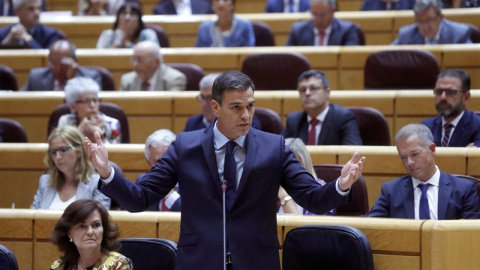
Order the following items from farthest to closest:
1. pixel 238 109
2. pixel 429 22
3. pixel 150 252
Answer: pixel 429 22, pixel 150 252, pixel 238 109

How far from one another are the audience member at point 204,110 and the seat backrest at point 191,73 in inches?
25.3

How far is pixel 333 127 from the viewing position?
382cm

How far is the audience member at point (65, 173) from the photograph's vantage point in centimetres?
329

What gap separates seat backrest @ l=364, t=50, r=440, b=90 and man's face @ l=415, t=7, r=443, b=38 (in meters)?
0.34

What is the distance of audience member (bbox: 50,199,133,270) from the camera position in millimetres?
2570

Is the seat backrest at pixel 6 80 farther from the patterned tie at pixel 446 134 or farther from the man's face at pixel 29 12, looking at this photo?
the patterned tie at pixel 446 134

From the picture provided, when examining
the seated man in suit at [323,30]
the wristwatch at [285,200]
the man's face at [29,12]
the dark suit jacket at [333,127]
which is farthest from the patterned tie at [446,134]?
Result: the man's face at [29,12]

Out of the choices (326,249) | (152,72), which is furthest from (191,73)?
(326,249)

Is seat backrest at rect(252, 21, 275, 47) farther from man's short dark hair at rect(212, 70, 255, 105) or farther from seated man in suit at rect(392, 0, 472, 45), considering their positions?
man's short dark hair at rect(212, 70, 255, 105)

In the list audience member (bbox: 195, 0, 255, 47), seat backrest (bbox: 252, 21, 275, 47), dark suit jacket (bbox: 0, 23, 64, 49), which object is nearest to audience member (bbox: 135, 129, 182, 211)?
audience member (bbox: 195, 0, 255, 47)

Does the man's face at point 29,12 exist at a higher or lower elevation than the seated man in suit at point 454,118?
higher

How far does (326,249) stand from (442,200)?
2.00 feet

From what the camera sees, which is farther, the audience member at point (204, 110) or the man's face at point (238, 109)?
the audience member at point (204, 110)

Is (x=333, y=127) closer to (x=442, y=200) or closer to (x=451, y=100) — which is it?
(x=451, y=100)
